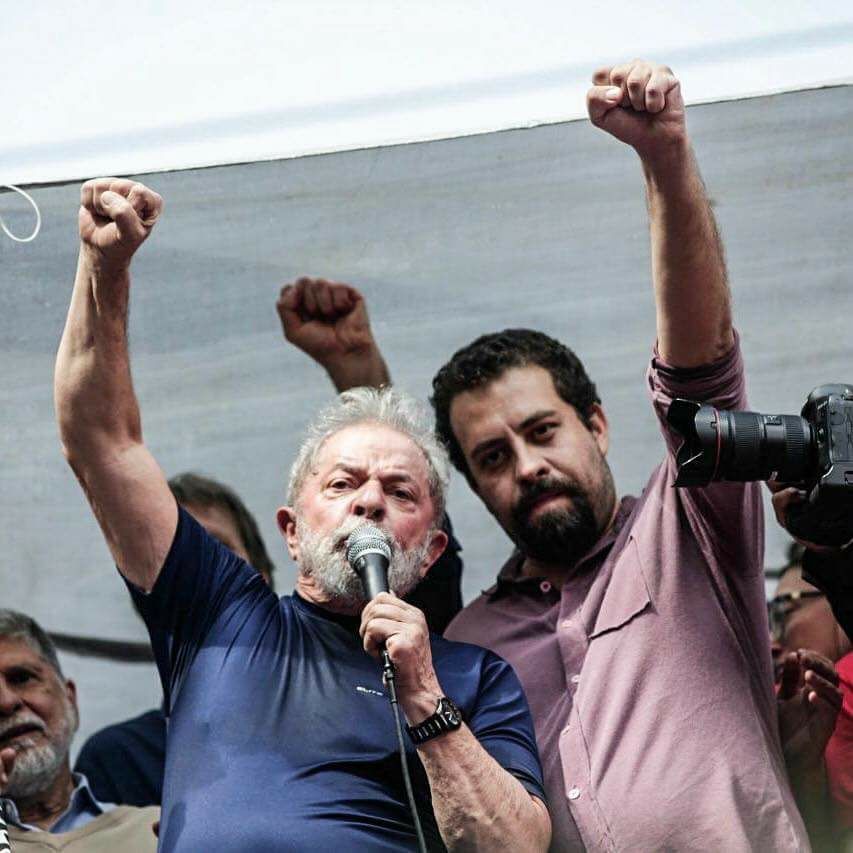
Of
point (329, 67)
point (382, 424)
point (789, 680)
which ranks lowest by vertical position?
point (789, 680)

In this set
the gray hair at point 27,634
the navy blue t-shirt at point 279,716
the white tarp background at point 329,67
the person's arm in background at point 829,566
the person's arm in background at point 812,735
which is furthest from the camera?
the gray hair at point 27,634

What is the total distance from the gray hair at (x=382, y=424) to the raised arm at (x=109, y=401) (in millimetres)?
333

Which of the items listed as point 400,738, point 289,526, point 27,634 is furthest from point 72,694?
point 400,738

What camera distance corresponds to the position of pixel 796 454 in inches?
84.8

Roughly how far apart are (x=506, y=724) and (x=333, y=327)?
1016 millimetres

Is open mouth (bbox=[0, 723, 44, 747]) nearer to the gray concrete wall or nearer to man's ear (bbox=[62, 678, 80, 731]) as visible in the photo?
man's ear (bbox=[62, 678, 80, 731])

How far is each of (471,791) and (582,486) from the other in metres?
0.75

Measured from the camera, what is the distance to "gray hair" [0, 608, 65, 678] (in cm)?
298

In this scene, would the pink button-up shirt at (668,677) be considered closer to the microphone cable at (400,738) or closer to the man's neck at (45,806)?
the microphone cable at (400,738)

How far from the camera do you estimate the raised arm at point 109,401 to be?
227cm

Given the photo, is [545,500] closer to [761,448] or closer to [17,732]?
[761,448]

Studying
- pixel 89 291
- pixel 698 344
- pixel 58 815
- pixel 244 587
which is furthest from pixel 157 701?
pixel 698 344

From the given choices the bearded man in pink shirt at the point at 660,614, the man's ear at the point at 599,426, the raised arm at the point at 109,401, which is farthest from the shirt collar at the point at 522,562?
the raised arm at the point at 109,401

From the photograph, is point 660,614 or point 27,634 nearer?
point 660,614
